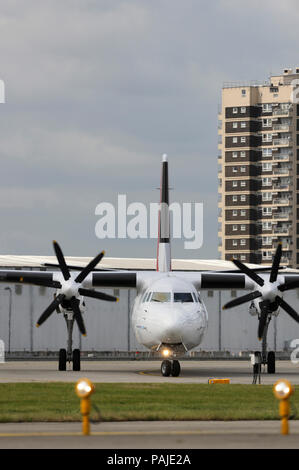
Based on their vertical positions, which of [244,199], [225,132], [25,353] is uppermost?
[225,132]

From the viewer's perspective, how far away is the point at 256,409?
878 inches

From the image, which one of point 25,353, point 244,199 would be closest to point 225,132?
point 244,199

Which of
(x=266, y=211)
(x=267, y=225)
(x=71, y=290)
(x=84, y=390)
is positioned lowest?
(x=84, y=390)

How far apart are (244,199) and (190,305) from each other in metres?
116

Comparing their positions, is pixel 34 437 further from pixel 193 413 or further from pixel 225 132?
pixel 225 132

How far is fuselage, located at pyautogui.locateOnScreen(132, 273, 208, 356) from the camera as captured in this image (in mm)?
35125

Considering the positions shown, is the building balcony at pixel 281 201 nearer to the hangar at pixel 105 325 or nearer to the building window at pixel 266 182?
the building window at pixel 266 182

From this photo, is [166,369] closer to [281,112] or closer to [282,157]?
[282,157]

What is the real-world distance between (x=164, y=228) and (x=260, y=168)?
110 metres

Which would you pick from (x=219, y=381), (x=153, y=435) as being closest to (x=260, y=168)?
(x=219, y=381)

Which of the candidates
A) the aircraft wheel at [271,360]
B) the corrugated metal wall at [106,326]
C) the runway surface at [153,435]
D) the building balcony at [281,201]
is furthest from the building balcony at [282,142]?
the runway surface at [153,435]

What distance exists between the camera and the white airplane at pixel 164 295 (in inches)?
1409

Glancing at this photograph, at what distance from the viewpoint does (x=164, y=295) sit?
3650 cm
